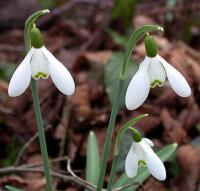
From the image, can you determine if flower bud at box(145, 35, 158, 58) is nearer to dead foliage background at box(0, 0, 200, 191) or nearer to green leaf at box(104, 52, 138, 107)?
dead foliage background at box(0, 0, 200, 191)

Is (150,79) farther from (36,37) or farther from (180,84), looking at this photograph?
(36,37)

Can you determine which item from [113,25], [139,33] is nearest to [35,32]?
[139,33]

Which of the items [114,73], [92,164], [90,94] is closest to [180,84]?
[92,164]

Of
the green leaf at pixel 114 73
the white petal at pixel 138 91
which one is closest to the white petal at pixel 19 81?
the white petal at pixel 138 91

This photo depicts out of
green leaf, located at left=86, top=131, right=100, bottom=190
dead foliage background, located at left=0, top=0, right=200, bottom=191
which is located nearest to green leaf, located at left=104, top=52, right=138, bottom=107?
dead foliage background, located at left=0, top=0, right=200, bottom=191

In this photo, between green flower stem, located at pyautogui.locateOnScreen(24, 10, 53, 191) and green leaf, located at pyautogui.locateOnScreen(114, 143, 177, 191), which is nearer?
green flower stem, located at pyautogui.locateOnScreen(24, 10, 53, 191)

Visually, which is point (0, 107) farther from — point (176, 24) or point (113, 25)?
point (176, 24)
